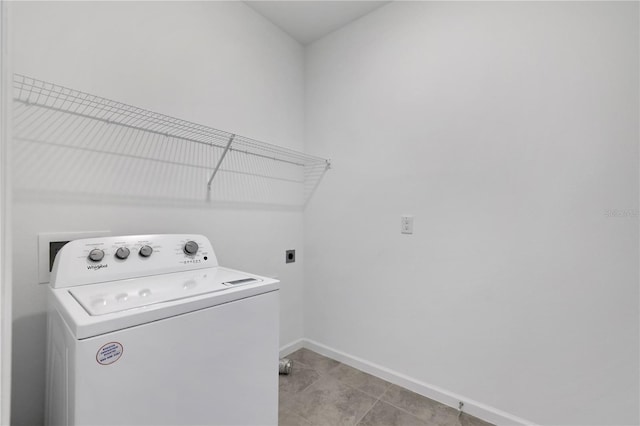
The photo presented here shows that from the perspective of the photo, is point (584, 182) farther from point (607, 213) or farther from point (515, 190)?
point (515, 190)

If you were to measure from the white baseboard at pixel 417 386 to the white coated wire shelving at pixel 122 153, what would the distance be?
1201mm

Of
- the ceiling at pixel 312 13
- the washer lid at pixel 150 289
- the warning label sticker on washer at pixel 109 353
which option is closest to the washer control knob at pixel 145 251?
the washer lid at pixel 150 289

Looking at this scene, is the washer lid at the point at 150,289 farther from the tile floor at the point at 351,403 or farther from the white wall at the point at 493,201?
the white wall at the point at 493,201

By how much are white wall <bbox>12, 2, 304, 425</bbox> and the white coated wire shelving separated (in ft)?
0.11

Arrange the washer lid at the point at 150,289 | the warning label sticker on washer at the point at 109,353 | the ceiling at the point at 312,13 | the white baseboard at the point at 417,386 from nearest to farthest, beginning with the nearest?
the warning label sticker on washer at the point at 109,353, the washer lid at the point at 150,289, the white baseboard at the point at 417,386, the ceiling at the point at 312,13

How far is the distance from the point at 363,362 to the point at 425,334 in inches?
20.3

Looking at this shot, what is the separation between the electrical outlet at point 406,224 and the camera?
187 cm

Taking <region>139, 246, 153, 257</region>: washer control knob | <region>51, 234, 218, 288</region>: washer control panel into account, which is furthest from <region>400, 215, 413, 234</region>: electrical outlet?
<region>139, 246, 153, 257</region>: washer control knob

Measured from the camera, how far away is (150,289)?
1069mm

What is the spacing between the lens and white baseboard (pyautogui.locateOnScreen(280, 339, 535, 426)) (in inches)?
60.8

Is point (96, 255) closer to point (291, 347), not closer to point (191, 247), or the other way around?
point (191, 247)

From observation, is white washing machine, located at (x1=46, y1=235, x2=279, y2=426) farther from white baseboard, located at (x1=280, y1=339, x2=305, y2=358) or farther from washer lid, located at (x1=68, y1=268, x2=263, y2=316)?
white baseboard, located at (x1=280, y1=339, x2=305, y2=358)

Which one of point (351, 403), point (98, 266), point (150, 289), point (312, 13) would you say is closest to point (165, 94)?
point (98, 266)

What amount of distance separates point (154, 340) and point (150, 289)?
10.4 inches
